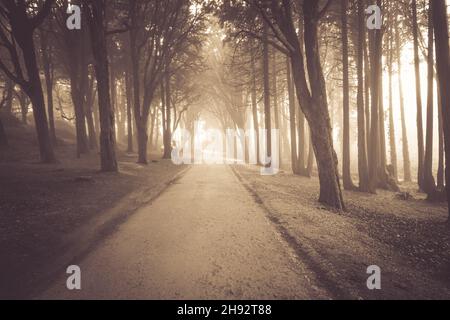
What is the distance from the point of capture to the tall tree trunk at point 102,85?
13836 mm

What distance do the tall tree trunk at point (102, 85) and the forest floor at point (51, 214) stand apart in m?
0.97

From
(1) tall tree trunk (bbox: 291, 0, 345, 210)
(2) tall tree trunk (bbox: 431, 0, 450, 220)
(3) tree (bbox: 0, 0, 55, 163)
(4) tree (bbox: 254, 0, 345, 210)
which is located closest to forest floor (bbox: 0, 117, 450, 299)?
(1) tall tree trunk (bbox: 291, 0, 345, 210)

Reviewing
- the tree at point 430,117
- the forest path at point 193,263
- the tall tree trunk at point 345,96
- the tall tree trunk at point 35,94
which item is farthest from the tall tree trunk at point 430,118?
the tall tree trunk at point 35,94

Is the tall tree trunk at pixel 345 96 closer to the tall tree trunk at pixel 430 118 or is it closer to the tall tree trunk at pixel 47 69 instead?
the tall tree trunk at pixel 430 118

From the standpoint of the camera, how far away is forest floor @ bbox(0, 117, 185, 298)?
466 cm

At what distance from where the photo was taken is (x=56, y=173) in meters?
12.5

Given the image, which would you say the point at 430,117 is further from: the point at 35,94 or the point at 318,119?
the point at 35,94

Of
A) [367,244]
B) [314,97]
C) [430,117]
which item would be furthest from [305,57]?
[367,244]

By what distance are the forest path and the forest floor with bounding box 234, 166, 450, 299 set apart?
0.40m

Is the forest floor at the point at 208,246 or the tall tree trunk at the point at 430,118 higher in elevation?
the tall tree trunk at the point at 430,118

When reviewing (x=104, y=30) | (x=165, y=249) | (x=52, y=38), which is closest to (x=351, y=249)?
(x=165, y=249)

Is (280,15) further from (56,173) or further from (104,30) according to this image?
(56,173)

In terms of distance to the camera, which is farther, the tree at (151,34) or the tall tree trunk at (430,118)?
the tree at (151,34)

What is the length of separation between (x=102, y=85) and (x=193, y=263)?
12210 millimetres
